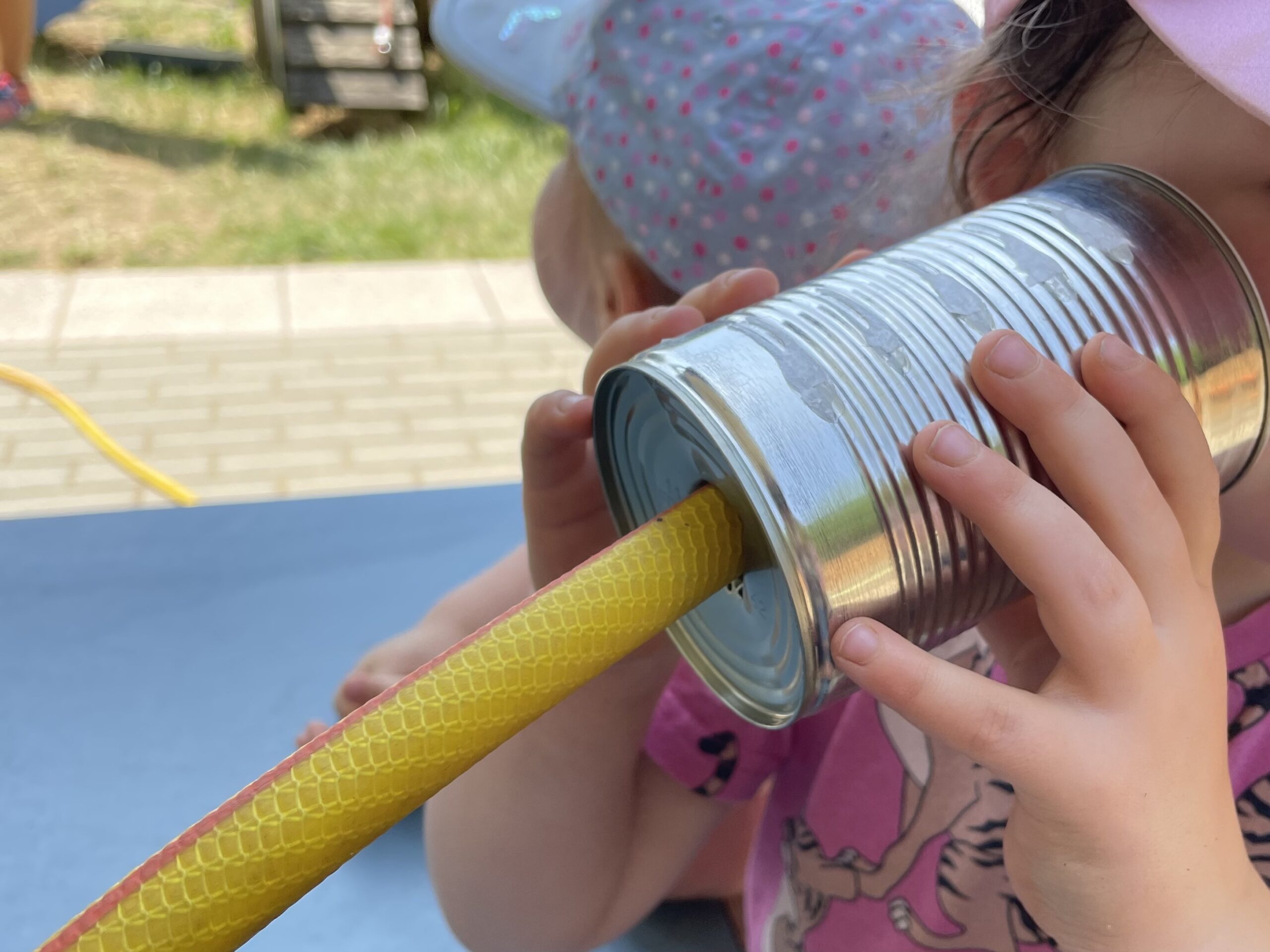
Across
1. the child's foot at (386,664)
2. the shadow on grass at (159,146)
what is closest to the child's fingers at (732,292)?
the child's foot at (386,664)

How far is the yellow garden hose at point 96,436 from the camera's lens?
2064 millimetres

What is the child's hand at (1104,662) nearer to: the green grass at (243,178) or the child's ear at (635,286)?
the child's ear at (635,286)

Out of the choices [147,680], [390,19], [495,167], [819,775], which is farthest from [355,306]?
[819,775]

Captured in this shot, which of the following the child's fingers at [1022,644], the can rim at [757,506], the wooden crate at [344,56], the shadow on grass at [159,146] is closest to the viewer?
the can rim at [757,506]

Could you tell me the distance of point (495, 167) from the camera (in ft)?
12.0

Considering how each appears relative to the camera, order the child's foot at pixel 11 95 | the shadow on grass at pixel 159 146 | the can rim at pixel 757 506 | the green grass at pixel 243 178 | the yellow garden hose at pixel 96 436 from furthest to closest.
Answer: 1. the shadow on grass at pixel 159 146
2. the green grass at pixel 243 178
3. the child's foot at pixel 11 95
4. the yellow garden hose at pixel 96 436
5. the can rim at pixel 757 506

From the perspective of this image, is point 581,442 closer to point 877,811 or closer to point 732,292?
point 732,292

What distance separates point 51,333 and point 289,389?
58 cm

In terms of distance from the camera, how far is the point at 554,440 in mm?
555

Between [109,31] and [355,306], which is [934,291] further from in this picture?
[109,31]

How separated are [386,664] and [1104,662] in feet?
1.89

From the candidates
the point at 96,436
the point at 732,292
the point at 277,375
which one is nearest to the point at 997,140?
the point at 732,292

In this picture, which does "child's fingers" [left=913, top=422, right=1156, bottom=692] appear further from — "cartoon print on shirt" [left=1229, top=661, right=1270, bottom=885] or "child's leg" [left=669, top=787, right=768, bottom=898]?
"child's leg" [left=669, top=787, right=768, bottom=898]

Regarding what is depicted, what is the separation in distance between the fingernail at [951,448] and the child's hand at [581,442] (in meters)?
0.18
